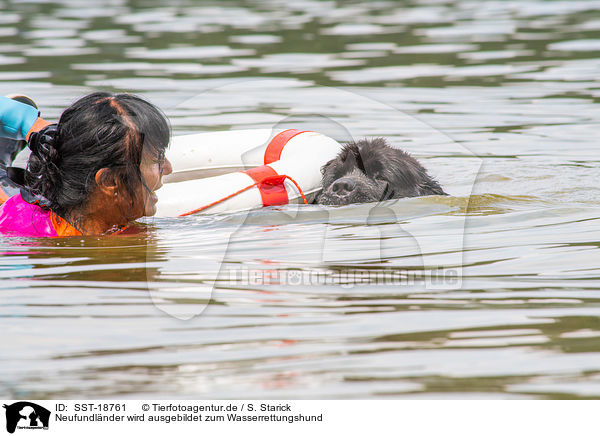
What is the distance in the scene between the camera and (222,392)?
289 centimetres

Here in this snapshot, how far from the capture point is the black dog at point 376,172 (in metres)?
6.32

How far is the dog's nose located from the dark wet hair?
1564 millimetres

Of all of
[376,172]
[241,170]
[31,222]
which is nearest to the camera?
[31,222]

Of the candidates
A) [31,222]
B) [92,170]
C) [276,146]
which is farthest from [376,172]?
[31,222]

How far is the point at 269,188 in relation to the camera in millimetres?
5973

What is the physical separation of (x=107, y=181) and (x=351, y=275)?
5.05 feet

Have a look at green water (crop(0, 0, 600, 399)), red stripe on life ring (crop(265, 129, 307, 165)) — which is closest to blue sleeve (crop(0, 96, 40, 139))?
green water (crop(0, 0, 600, 399))

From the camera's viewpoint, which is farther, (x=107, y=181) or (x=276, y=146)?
(x=276, y=146)

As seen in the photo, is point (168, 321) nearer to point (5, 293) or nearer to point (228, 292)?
point (228, 292)

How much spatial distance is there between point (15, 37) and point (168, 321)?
1352 cm

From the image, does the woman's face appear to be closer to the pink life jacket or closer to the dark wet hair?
the dark wet hair
